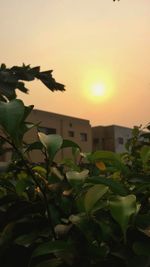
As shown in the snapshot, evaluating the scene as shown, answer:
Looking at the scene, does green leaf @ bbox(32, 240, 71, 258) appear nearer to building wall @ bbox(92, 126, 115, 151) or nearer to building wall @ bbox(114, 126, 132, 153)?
building wall @ bbox(114, 126, 132, 153)

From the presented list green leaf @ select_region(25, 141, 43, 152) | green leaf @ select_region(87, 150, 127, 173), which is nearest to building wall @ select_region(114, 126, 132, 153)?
green leaf @ select_region(87, 150, 127, 173)

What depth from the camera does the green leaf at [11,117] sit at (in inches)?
32.6

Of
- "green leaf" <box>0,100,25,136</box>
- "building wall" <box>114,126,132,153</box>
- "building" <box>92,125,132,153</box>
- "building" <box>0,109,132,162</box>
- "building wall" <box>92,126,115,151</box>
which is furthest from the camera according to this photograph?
"building wall" <box>92,126,115,151</box>

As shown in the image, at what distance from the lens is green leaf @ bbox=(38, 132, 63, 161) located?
95 cm

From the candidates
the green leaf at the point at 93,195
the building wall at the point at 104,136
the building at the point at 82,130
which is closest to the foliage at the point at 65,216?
the green leaf at the point at 93,195

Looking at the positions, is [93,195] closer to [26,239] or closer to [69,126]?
[26,239]

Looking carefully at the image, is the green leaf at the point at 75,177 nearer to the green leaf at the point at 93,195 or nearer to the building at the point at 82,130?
the green leaf at the point at 93,195

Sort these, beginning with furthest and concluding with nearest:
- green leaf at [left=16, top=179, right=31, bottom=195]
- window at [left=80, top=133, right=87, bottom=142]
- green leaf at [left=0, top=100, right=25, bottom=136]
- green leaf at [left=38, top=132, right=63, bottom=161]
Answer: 1. window at [left=80, top=133, right=87, bottom=142]
2. green leaf at [left=16, top=179, right=31, bottom=195]
3. green leaf at [left=38, top=132, right=63, bottom=161]
4. green leaf at [left=0, top=100, right=25, bottom=136]

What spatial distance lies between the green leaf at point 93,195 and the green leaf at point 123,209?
1.2 inches

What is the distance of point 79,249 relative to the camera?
87cm

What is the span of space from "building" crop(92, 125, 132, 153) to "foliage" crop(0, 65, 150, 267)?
49956 millimetres

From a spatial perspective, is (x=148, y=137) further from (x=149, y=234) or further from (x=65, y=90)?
(x=65, y=90)

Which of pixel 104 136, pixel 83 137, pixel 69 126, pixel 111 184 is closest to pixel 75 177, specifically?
pixel 111 184

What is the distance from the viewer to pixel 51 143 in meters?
0.96
